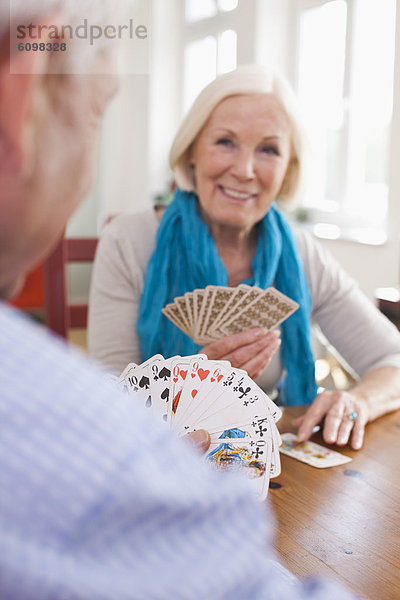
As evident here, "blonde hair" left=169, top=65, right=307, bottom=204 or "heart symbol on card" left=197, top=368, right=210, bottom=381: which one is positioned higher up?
"blonde hair" left=169, top=65, right=307, bottom=204

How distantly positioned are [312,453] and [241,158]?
97 cm

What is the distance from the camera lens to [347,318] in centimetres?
208

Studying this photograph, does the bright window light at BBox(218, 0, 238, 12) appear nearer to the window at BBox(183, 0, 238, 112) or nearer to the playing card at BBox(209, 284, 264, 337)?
the window at BBox(183, 0, 238, 112)

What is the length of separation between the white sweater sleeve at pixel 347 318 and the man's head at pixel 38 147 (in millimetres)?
1549

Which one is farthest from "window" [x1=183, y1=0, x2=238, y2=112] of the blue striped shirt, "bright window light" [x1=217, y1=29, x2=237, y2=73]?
the blue striped shirt

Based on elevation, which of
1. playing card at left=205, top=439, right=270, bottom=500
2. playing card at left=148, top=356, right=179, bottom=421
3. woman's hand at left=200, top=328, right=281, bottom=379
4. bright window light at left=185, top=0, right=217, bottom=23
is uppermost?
bright window light at left=185, top=0, right=217, bottom=23

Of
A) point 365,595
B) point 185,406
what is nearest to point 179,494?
Result: point 365,595

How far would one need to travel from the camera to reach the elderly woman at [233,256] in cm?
192

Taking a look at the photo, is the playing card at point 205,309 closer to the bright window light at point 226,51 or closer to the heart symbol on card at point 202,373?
the heart symbol on card at point 202,373

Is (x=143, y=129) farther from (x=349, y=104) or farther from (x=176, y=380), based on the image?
(x=176, y=380)

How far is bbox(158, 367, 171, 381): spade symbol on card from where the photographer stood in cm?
107

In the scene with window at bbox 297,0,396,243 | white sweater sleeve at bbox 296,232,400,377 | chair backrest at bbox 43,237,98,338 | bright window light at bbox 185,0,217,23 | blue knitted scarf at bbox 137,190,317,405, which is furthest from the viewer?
bright window light at bbox 185,0,217,23

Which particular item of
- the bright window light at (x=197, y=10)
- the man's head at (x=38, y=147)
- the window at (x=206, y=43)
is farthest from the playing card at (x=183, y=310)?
the bright window light at (x=197, y=10)

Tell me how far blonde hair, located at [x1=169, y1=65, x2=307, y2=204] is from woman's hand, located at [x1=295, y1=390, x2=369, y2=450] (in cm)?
87
